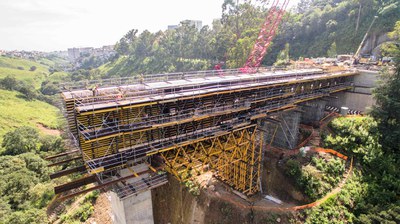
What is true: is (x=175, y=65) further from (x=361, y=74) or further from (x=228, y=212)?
(x=228, y=212)

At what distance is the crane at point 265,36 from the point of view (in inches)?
2324

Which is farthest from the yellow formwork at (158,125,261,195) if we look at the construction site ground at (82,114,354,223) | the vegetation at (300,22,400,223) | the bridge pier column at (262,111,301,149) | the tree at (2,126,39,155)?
the tree at (2,126,39,155)

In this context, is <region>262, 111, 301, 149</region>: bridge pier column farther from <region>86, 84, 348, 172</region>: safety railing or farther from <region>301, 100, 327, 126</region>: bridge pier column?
<region>301, 100, 327, 126</region>: bridge pier column

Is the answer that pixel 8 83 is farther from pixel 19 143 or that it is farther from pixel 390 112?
pixel 390 112

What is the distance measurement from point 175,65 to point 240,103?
6917 cm

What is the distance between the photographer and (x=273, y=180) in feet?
76.2

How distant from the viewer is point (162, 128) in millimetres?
15469

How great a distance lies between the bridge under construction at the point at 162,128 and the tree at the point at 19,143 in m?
32.5

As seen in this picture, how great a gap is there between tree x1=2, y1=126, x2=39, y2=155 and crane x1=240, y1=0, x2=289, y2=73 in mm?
48268

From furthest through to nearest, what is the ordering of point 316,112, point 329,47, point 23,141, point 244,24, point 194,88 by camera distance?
1. point 244,24
2. point 329,47
3. point 23,141
4. point 316,112
5. point 194,88

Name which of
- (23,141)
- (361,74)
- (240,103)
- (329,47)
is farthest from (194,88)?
(329,47)

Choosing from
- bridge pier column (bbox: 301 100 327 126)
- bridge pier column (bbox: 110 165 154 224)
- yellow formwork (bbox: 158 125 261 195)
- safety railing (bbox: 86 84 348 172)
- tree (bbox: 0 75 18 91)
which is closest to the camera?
safety railing (bbox: 86 84 348 172)

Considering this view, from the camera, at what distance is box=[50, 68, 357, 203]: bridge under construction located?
13.0 metres

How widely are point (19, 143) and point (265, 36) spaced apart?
61.0 meters
